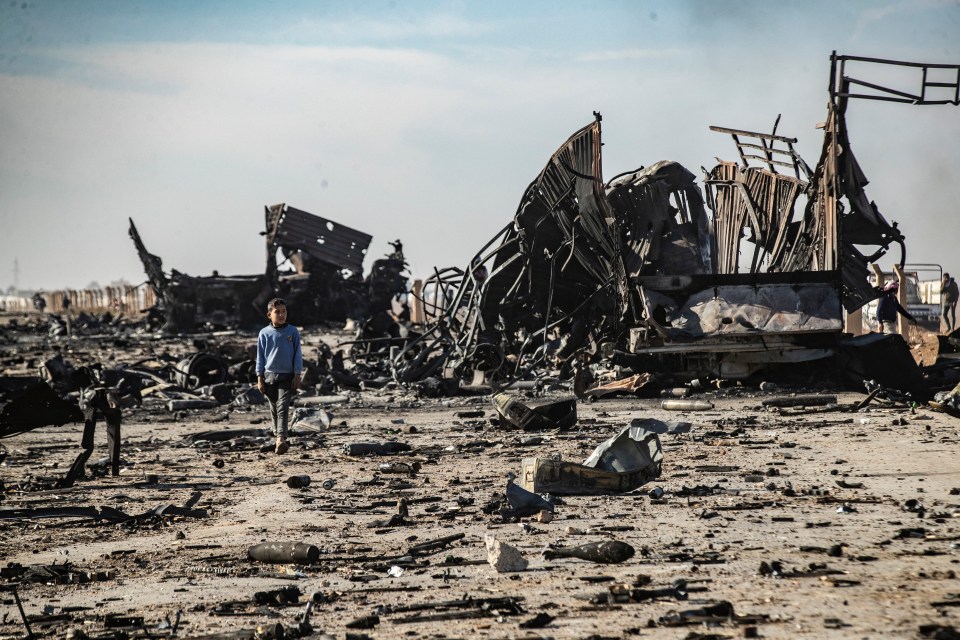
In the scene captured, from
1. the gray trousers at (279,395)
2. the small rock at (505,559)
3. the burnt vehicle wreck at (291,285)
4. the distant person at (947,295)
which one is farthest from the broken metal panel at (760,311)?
the burnt vehicle wreck at (291,285)

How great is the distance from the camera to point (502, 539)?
5.68 meters

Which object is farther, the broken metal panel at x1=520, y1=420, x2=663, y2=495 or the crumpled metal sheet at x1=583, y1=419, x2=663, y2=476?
the crumpled metal sheet at x1=583, y1=419, x2=663, y2=476

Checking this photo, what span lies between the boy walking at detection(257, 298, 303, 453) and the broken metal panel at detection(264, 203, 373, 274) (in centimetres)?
2462

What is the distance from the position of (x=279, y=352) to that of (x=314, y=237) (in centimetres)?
2526

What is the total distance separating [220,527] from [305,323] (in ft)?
90.7

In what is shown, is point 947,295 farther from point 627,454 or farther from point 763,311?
point 627,454

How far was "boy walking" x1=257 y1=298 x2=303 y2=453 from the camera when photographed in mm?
10219

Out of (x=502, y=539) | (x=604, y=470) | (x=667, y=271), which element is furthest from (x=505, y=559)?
(x=667, y=271)

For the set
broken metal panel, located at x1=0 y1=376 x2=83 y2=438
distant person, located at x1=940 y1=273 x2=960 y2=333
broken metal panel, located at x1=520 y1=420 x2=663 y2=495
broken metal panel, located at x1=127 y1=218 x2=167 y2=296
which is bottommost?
broken metal panel, located at x1=520 y1=420 x2=663 y2=495

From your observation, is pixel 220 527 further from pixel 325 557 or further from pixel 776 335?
pixel 776 335

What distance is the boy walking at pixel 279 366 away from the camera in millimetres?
10219

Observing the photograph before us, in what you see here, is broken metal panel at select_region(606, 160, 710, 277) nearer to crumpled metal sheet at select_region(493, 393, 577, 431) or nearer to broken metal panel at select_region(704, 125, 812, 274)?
broken metal panel at select_region(704, 125, 812, 274)

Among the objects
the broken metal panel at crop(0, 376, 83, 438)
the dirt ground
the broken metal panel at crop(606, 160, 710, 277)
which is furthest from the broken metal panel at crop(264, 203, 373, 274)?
the broken metal panel at crop(0, 376, 83, 438)

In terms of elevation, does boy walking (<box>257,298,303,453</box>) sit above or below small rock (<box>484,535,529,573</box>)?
above
